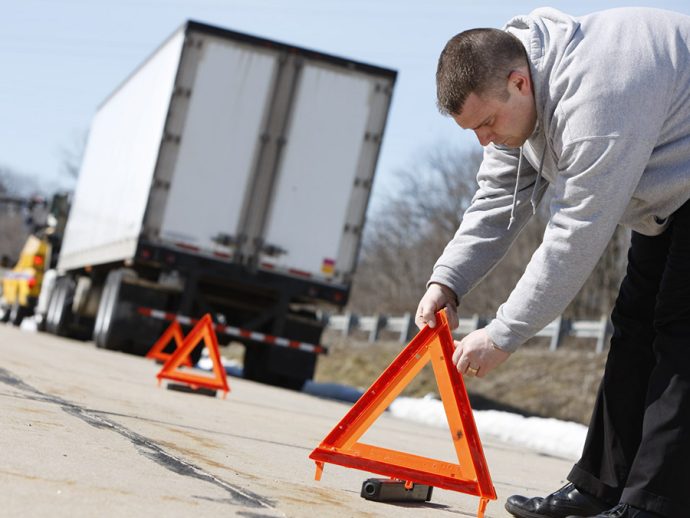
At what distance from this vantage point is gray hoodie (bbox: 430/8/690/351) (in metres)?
4.12

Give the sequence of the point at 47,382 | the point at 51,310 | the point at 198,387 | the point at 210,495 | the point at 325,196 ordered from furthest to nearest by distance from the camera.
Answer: the point at 51,310 < the point at 325,196 < the point at 198,387 < the point at 47,382 < the point at 210,495

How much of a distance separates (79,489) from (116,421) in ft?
8.74

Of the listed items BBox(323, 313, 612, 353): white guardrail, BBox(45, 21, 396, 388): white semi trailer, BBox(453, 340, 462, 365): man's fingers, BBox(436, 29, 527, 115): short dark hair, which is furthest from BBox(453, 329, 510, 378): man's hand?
BBox(45, 21, 396, 388): white semi trailer

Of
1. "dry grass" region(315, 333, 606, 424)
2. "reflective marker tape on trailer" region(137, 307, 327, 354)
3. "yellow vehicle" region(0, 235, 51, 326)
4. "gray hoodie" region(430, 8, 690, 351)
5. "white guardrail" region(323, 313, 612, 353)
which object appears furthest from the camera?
"yellow vehicle" region(0, 235, 51, 326)

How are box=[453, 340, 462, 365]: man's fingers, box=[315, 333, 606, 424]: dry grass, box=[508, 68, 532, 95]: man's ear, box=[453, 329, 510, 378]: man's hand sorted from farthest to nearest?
box=[315, 333, 606, 424]: dry grass → box=[453, 340, 462, 365]: man's fingers → box=[453, 329, 510, 378]: man's hand → box=[508, 68, 532, 95]: man's ear

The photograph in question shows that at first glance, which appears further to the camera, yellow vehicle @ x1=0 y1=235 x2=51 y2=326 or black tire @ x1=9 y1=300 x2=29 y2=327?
black tire @ x1=9 y1=300 x2=29 y2=327

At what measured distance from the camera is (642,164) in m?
4.14

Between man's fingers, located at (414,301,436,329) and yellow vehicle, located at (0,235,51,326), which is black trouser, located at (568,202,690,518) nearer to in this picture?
man's fingers, located at (414,301,436,329)

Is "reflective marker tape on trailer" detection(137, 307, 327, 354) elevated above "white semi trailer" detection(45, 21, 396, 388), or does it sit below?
below

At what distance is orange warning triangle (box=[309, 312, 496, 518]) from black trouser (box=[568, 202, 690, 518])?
16.6 inches

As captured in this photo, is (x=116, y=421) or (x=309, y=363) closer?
(x=116, y=421)

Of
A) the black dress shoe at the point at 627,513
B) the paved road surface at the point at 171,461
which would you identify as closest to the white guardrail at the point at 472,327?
the paved road surface at the point at 171,461

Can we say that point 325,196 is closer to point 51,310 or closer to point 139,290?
point 139,290

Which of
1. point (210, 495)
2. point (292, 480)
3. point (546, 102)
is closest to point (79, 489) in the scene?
point (210, 495)
